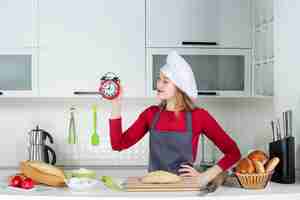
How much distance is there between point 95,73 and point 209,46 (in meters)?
0.68

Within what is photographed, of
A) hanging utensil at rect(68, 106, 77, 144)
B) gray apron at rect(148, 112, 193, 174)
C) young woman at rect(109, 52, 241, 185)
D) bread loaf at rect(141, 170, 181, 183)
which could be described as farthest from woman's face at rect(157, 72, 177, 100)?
hanging utensil at rect(68, 106, 77, 144)

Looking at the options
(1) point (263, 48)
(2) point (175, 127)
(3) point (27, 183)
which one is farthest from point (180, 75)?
(1) point (263, 48)

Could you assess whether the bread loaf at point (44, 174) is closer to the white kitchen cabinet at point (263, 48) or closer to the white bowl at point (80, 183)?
the white bowl at point (80, 183)

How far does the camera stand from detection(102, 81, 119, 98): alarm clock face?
2262mm

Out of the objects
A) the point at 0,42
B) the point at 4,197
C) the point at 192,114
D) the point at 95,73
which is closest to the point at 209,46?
the point at 95,73

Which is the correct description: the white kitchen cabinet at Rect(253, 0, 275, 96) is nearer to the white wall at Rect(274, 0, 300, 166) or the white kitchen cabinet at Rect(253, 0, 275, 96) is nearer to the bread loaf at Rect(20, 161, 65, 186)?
the white wall at Rect(274, 0, 300, 166)

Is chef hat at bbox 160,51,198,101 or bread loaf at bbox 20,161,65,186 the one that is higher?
chef hat at bbox 160,51,198,101

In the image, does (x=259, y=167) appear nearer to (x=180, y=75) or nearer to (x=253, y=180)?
(x=253, y=180)

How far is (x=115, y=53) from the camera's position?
3.15 m

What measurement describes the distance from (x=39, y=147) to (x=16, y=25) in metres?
0.72

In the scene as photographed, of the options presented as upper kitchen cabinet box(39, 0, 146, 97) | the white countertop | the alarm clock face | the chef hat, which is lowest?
the white countertop

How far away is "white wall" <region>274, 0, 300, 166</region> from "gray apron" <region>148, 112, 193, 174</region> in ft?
1.85

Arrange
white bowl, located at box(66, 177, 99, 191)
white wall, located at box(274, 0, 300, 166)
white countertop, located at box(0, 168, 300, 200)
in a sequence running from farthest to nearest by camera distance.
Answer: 1. white wall, located at box(274, 0, 300, 166)
2. white bowl, located at box(66, 177, 99, 191)
3. white countertop, located at box(0, 168, 300, 200)

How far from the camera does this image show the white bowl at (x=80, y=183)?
6.95ft
